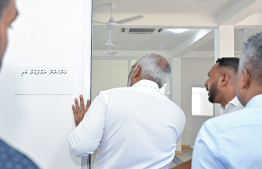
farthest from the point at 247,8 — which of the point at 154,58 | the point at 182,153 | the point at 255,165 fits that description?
the point at 182,153

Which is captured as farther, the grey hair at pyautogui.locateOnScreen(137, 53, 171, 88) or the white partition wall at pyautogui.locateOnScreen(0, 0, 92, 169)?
the grey hair at pyautogui.locateOnScreen(137, 53, 171, 88)

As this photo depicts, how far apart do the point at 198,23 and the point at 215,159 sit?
13.3ft

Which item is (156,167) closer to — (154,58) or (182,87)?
(154,58)

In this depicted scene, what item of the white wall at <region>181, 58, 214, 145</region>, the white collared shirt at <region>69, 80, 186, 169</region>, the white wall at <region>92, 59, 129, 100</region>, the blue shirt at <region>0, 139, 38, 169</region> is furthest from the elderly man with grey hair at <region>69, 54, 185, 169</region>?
the white wall at <region>181, 58, 214, 145</region>

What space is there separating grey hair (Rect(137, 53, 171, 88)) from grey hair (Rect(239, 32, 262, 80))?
0.56 metres

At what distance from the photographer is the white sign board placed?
1188 millimetres

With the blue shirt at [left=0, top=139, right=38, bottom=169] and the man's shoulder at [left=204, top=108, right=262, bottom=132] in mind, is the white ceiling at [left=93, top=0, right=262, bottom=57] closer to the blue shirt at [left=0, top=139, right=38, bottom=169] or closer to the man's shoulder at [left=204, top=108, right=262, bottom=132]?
the man's shoulder at [left=204, top=108, right=262, bottom=132]

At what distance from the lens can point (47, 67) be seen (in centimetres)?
121

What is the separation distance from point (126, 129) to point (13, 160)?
0.70 meters

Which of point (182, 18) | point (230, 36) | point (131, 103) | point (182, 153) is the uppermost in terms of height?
point (182, 18)

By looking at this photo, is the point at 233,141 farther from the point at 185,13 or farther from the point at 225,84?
the point at 185,13

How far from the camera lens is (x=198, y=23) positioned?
4.47 m

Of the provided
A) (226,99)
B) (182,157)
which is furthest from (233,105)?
(182,157)

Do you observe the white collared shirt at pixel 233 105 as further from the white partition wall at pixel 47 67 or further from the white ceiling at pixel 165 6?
the white ceiling at pixel 165 6
